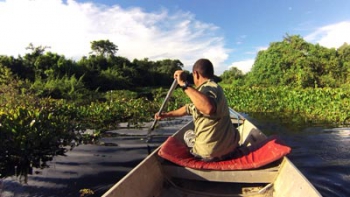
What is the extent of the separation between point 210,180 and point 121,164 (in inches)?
115

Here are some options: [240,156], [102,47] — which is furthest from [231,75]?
[240,156]

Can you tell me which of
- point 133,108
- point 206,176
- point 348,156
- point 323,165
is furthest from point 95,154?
point 133,108

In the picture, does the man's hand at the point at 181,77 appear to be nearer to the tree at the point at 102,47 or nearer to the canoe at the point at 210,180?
the canoe at the point at 210,180

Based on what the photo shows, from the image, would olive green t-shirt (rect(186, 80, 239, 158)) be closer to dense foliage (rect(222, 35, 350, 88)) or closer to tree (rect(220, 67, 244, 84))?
dense foliage (rect(222, 35, 350, 88))

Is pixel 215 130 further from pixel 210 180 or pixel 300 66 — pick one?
pixel 300 66

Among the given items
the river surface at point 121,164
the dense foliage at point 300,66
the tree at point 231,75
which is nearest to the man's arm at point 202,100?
the river surface at point 121,164

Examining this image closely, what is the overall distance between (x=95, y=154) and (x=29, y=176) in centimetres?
160

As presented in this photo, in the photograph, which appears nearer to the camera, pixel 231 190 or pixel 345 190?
pixel 231 190

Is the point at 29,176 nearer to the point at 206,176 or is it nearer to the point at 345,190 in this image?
the point at 206,176

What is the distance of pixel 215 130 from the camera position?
314 centimetres

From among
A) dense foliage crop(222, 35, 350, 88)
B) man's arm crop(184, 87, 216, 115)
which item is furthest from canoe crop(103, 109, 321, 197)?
dense foliage crop(222, 35, 350, 88)

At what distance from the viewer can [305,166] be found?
5.69m

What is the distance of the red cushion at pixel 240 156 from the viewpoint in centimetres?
322

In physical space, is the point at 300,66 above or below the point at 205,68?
above
